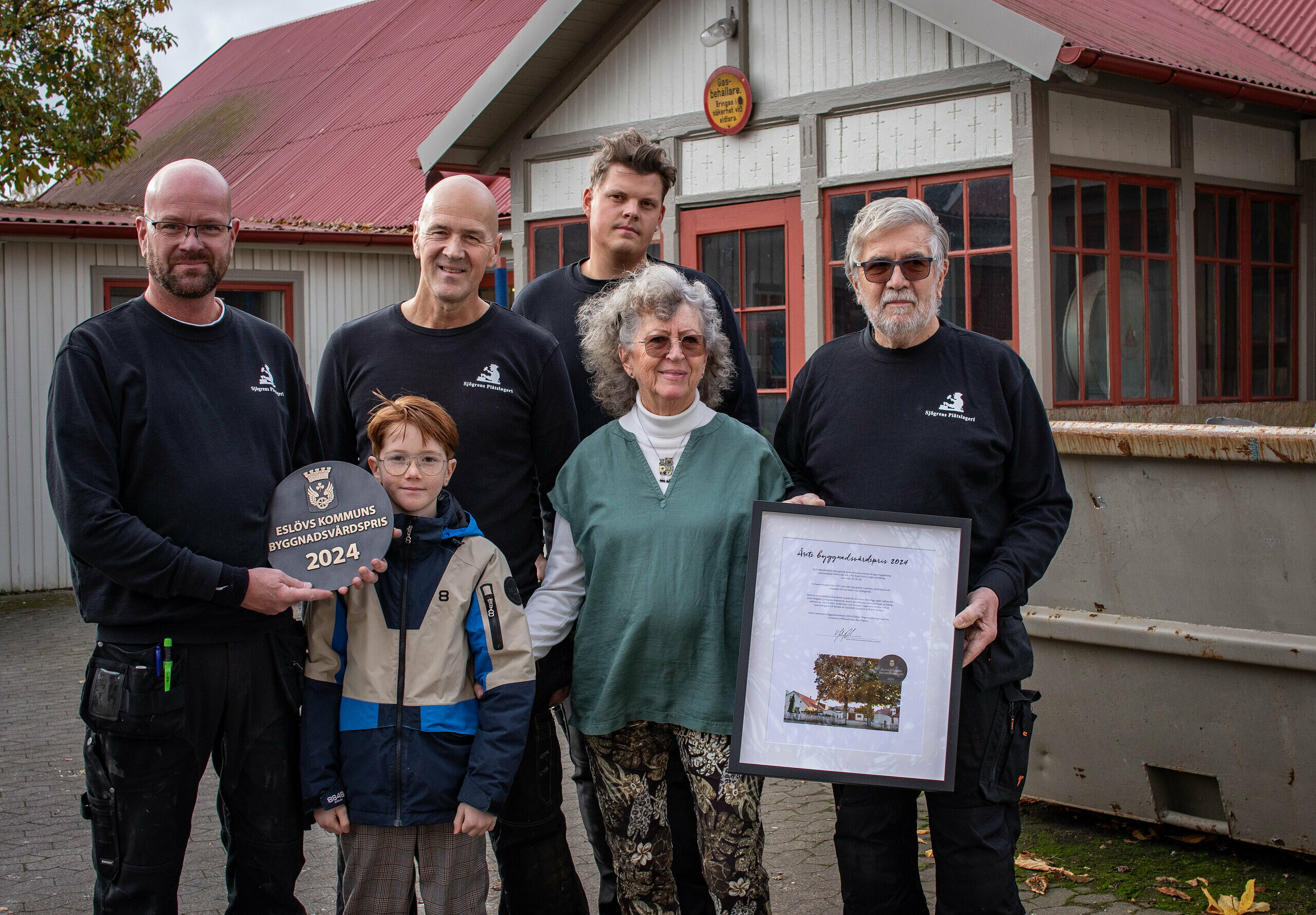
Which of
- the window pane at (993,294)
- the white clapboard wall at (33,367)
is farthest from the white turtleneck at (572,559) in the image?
the white clapboard wall at (33,367)

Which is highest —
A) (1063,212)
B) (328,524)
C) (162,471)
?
(1063,212)

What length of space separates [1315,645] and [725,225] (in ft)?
19.3

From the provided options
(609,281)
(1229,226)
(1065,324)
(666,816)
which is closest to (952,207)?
(1065,324)

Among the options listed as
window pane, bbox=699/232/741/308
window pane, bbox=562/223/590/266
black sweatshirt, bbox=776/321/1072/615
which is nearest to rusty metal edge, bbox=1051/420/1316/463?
black sweatshirt, bbox=776/321/1072/615

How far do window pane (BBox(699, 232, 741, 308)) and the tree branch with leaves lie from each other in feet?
20.8

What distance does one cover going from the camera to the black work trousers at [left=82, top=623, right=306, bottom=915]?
2.99m

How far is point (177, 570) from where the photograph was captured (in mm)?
2891

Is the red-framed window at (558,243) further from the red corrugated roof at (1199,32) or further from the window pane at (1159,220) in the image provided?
the window pane at (1159,220)

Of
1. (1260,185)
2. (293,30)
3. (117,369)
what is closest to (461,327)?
(117,369)

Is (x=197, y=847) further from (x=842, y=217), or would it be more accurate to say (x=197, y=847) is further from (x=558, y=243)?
(x=558, y=243)

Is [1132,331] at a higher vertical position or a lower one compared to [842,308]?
lower

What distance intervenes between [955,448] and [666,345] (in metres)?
0.77

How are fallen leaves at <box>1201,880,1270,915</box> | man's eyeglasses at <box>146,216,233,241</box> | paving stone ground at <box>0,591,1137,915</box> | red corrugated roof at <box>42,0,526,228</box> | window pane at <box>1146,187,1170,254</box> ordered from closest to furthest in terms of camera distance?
man's eyeglasses at <box>146,216,233,241</box>
fallen leaves at <box>1201,880,1270,915</box>
paving stone ground at <box>0,591,1137,915</box>
window pane at <box>1146,187,1170,254</box>
red corrugated roof at <box>42,0,526,228</box>

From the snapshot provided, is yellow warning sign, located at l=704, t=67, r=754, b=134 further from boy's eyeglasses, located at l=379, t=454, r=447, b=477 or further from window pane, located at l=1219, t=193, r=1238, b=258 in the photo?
boy's eyeglasses, located at l=379, t=454, r=447, b=477
